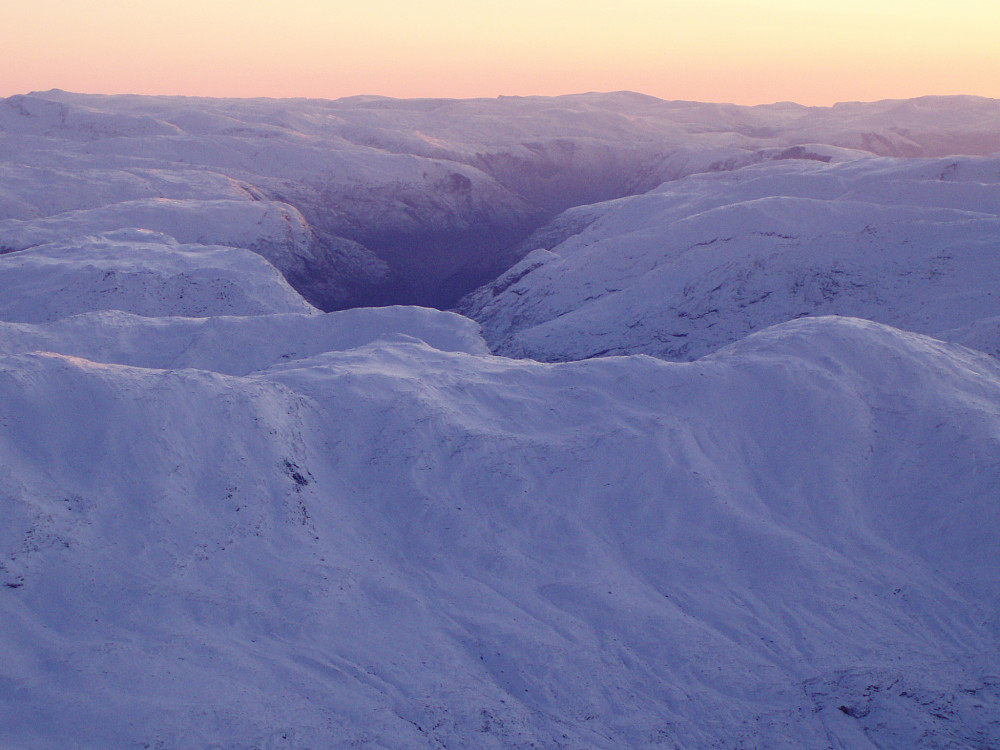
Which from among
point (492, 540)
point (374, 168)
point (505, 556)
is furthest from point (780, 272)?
point (374, 168)

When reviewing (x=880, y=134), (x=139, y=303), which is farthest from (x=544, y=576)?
(x=880, y=134)

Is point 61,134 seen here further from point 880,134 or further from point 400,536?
point 880,134

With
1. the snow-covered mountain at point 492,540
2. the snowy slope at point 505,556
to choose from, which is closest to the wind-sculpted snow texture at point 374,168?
the snow-covered mountain at point 492,540

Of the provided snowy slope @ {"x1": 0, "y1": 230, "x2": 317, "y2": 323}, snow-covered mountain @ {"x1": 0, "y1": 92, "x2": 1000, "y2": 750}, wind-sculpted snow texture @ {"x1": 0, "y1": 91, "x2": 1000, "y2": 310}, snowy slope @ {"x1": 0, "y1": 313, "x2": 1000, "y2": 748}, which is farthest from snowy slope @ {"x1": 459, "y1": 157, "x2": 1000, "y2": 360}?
wind-sculpted snow texture @ {"x1": 0, "y1": 91, "x2": 1000, "y2": 310}

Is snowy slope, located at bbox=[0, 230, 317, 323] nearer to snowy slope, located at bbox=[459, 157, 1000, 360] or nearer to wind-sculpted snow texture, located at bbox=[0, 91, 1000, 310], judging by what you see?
wind-sculpted snow texture, located at bbox=[0, 91, 1000, 310]

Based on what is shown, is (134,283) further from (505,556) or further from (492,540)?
(505,556)

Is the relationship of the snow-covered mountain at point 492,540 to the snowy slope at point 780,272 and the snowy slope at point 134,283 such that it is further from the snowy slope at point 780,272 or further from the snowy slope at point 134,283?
the snowy slope at point 134,283
